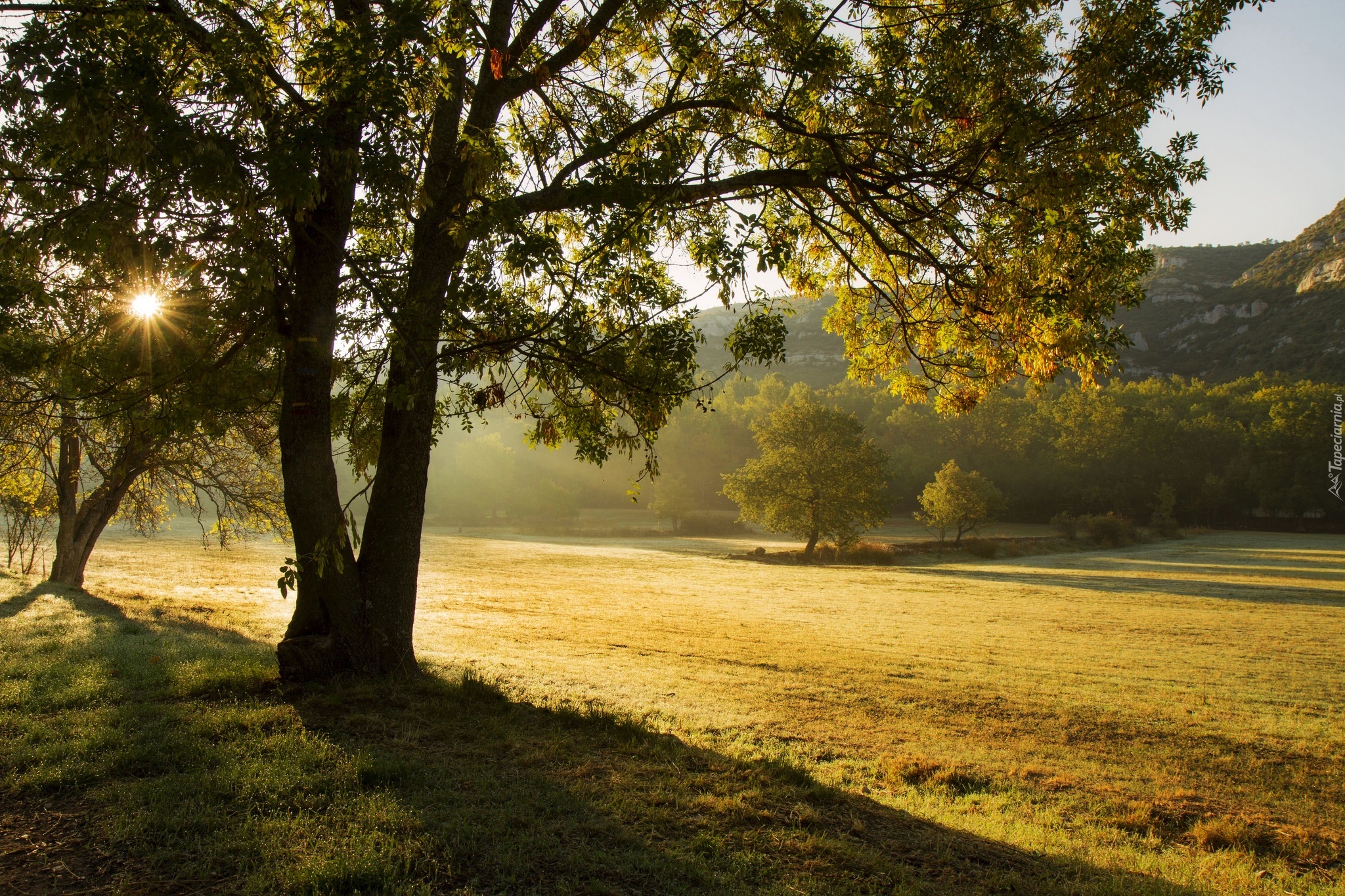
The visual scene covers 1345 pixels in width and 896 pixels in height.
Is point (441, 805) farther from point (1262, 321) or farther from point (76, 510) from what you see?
point (1262, 321)

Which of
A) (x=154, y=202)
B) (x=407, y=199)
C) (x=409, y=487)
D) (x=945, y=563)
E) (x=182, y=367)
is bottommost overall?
(x=945, y=563)

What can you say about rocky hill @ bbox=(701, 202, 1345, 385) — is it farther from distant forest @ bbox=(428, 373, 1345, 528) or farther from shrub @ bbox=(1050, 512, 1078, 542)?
shrub @ bbox=(1050, 512, 1078, 542)

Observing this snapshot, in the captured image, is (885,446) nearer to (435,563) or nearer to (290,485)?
(435,563)

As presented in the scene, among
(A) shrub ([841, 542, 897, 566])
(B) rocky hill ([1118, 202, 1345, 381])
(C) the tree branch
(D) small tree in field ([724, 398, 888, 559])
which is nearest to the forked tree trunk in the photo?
(C) the tree branch

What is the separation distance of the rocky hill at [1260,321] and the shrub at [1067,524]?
40.9 m

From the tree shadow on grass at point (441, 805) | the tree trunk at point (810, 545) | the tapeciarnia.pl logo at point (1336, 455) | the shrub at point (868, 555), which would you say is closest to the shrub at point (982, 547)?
the shrub at point (868, 555)

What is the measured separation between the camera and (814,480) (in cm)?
4859

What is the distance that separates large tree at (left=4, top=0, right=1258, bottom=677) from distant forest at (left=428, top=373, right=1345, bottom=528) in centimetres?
6626

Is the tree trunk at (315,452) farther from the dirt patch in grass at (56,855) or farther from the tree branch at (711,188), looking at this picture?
the dirt patch in grass at (56,855)

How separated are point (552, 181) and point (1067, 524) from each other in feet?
249

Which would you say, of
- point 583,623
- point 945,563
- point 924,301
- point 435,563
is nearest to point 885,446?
point 945,563

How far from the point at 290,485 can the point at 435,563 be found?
36333 mm

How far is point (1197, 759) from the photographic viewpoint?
8.84 metres

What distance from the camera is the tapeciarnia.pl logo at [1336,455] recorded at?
237 ft
